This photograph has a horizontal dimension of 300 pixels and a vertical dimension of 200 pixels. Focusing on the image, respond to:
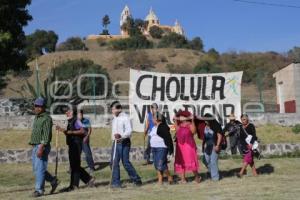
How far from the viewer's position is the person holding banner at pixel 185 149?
1241cm

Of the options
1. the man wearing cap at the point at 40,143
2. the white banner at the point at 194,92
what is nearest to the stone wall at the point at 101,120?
the white banner at the point at 194,92

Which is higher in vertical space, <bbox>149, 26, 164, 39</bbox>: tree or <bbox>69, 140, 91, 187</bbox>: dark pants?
<bbox>149, 26, 164, 39</bbox>: tree

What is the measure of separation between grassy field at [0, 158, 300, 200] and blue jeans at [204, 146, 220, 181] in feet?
0.68

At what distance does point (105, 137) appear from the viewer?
20.4 m

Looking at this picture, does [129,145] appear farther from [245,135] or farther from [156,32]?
[156,32]

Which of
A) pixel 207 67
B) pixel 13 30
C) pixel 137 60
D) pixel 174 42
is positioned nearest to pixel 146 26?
pixel 174 42

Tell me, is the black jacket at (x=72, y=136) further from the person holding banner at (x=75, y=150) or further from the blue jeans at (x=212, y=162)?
the blue jeans at (x=212, y=162)

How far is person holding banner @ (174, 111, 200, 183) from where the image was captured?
12.4m

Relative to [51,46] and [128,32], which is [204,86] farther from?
[128,32]

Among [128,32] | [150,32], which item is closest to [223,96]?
[128,32]

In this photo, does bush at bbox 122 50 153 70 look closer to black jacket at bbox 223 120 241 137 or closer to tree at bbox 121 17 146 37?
tree at bbox 121 17 146 37

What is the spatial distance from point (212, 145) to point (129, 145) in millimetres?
2099

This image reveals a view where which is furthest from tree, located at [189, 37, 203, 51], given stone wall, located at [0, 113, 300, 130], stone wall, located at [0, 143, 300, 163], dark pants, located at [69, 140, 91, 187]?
dark pants, located at [69, 140, 91, 187]

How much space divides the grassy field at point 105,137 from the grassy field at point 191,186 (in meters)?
3.92
